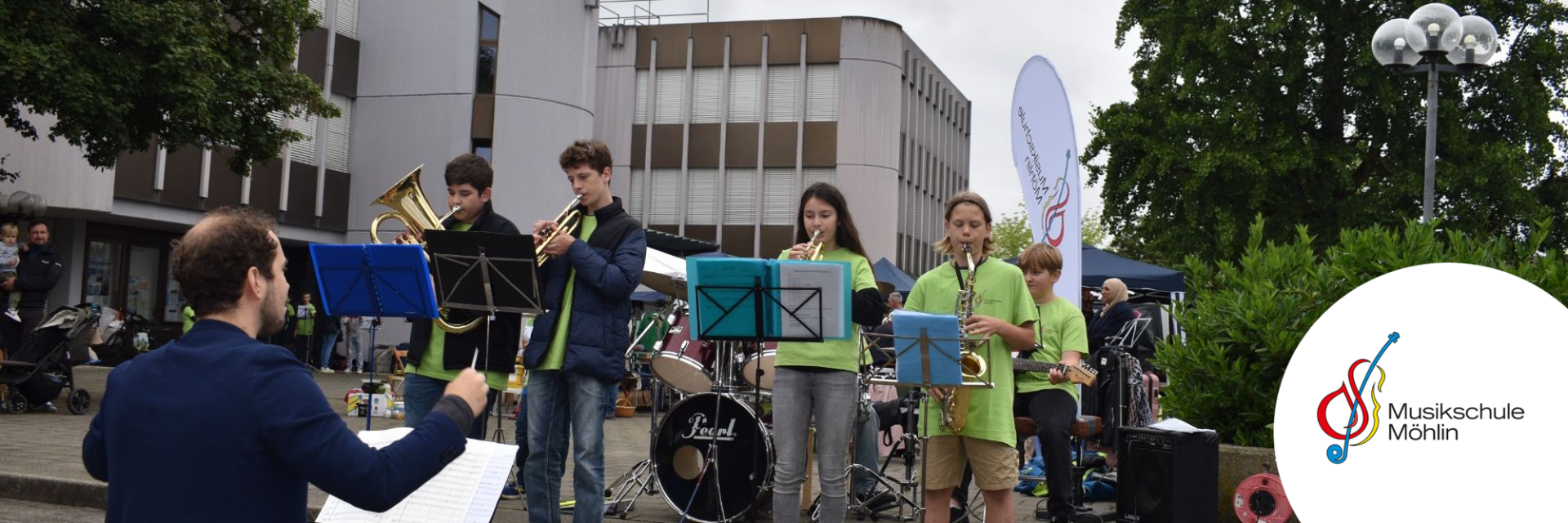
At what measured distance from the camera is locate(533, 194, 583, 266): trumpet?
18.9 feet

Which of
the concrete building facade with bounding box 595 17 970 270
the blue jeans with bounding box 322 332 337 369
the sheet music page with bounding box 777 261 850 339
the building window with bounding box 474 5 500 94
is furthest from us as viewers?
the concrete building facade with bounding box 595 17 970 270

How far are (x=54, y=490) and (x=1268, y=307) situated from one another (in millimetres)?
7159

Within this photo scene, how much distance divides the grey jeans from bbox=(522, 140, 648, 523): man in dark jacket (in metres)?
0.77

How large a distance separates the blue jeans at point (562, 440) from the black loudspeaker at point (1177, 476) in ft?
9.44

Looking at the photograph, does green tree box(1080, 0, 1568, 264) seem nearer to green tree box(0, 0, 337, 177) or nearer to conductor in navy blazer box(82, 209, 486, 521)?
green tree box(0, 0, 337, 177)

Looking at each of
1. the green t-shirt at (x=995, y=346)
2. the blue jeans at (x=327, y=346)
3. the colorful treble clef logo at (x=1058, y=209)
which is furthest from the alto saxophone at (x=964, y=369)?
the blue jeans at (x=327, y=346)

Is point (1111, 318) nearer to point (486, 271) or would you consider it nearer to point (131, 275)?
A: point (486, 271)

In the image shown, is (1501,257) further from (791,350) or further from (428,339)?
(428,339)

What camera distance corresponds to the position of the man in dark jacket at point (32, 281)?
1272 cm

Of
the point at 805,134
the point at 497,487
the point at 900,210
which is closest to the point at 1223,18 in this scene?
the point at 805,134

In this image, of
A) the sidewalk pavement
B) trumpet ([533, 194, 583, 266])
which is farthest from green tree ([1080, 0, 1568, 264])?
trumpet ([533, 194, 583, 266])

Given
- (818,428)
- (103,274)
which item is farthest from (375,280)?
(103,274)

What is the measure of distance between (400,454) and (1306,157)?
25373 mm

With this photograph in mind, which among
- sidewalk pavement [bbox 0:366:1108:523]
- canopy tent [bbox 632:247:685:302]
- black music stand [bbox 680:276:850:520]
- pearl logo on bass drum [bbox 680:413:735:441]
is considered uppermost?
canopy tent [bbox 632:247:685:302]
